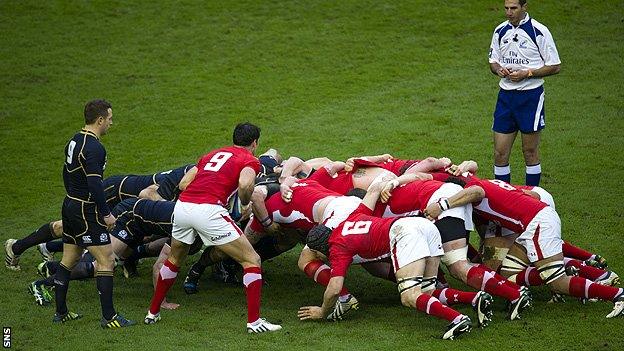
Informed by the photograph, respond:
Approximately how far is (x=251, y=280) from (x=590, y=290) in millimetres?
2987

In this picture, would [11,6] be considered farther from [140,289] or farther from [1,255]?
[140,289]

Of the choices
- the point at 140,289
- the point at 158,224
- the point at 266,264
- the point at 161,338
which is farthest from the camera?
the point at 266,264

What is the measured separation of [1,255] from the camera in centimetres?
1115

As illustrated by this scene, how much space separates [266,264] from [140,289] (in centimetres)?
150

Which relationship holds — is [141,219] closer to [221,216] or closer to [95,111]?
[221,216]

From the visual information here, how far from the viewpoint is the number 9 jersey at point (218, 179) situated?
8.80 meters

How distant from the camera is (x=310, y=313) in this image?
8867 mm

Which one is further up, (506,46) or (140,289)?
(506,46)

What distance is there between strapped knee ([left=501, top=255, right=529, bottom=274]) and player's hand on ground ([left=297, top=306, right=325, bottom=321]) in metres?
1.80

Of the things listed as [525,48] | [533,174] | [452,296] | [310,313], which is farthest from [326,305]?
[525,48]

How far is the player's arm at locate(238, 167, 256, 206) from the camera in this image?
8750mm

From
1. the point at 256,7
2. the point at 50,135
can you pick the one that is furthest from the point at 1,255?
the point at 256,7

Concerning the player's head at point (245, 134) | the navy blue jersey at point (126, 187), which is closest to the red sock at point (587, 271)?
the player's head at point (245, 134)

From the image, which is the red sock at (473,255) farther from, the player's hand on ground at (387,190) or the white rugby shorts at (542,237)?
the player's hand on ground at (387,190)
